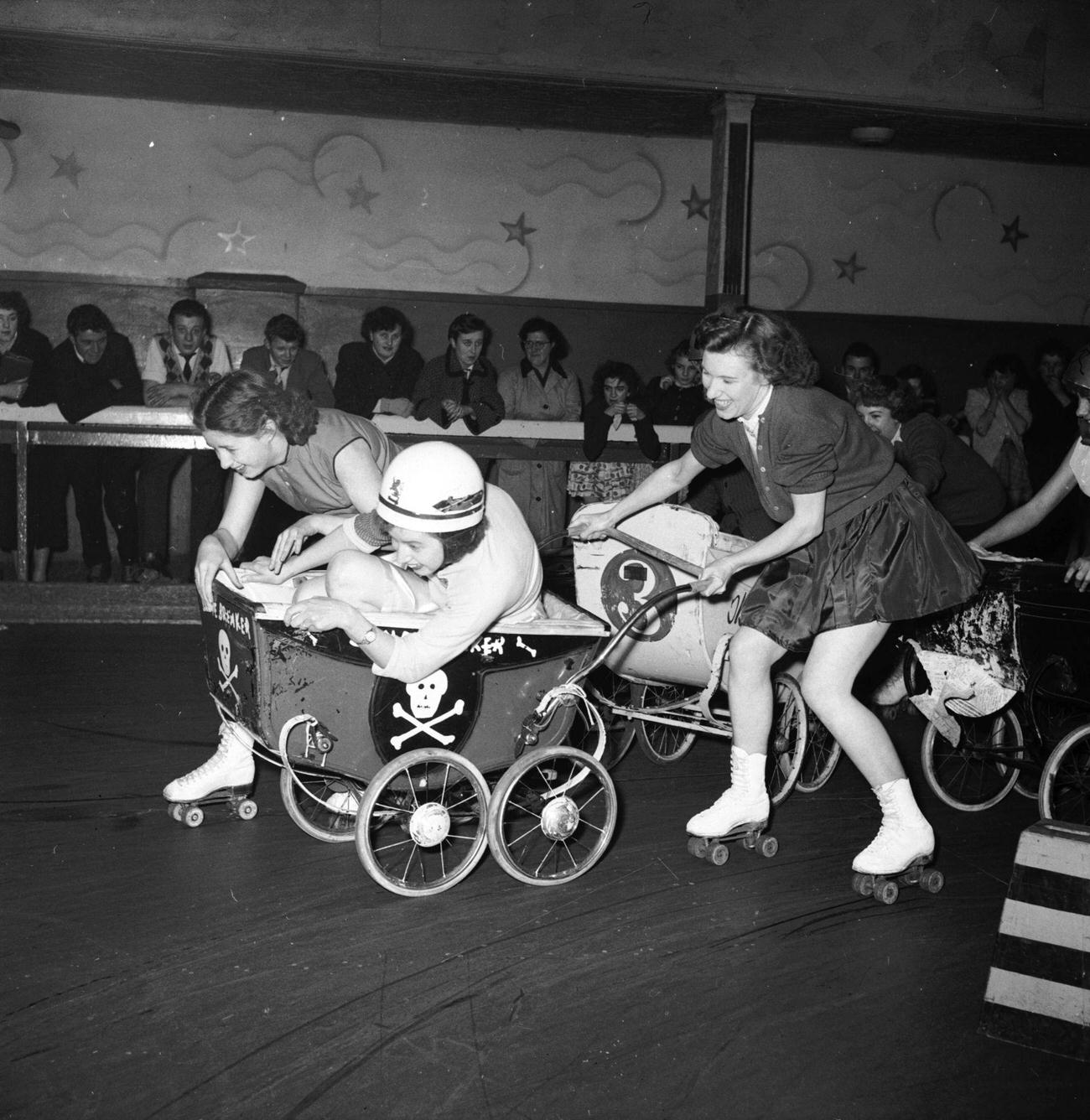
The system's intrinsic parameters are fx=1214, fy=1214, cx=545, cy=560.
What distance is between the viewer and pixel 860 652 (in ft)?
11.0

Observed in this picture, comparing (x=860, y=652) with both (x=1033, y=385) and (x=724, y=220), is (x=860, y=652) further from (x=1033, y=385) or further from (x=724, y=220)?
(x=1033, y=385)

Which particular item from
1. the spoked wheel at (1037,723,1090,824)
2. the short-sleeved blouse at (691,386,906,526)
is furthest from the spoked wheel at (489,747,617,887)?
the spoked wheel at (1037,723,1090,824)

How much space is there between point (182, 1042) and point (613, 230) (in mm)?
8644

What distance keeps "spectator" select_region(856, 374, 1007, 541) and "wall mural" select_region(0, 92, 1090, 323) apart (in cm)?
510

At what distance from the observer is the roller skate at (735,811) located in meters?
3.54

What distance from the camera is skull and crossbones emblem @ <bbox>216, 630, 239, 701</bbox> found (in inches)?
132

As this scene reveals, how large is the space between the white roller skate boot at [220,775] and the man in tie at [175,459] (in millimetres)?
3986

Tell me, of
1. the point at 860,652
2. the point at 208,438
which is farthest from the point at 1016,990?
the point at 208,438

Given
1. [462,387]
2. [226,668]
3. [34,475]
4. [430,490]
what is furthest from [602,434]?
[430,490]

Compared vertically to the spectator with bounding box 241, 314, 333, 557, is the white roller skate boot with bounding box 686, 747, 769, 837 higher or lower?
lower

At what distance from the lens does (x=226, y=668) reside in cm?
341

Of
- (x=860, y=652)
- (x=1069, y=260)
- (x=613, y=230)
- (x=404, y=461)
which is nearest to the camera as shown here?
(x=404, y=461)

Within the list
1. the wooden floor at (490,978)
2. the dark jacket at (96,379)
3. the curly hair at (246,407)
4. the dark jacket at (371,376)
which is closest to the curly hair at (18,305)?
the dark jacket at (96,379)

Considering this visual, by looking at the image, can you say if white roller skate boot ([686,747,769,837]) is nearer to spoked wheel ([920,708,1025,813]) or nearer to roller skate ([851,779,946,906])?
roller skate ([851,779,946,906])
